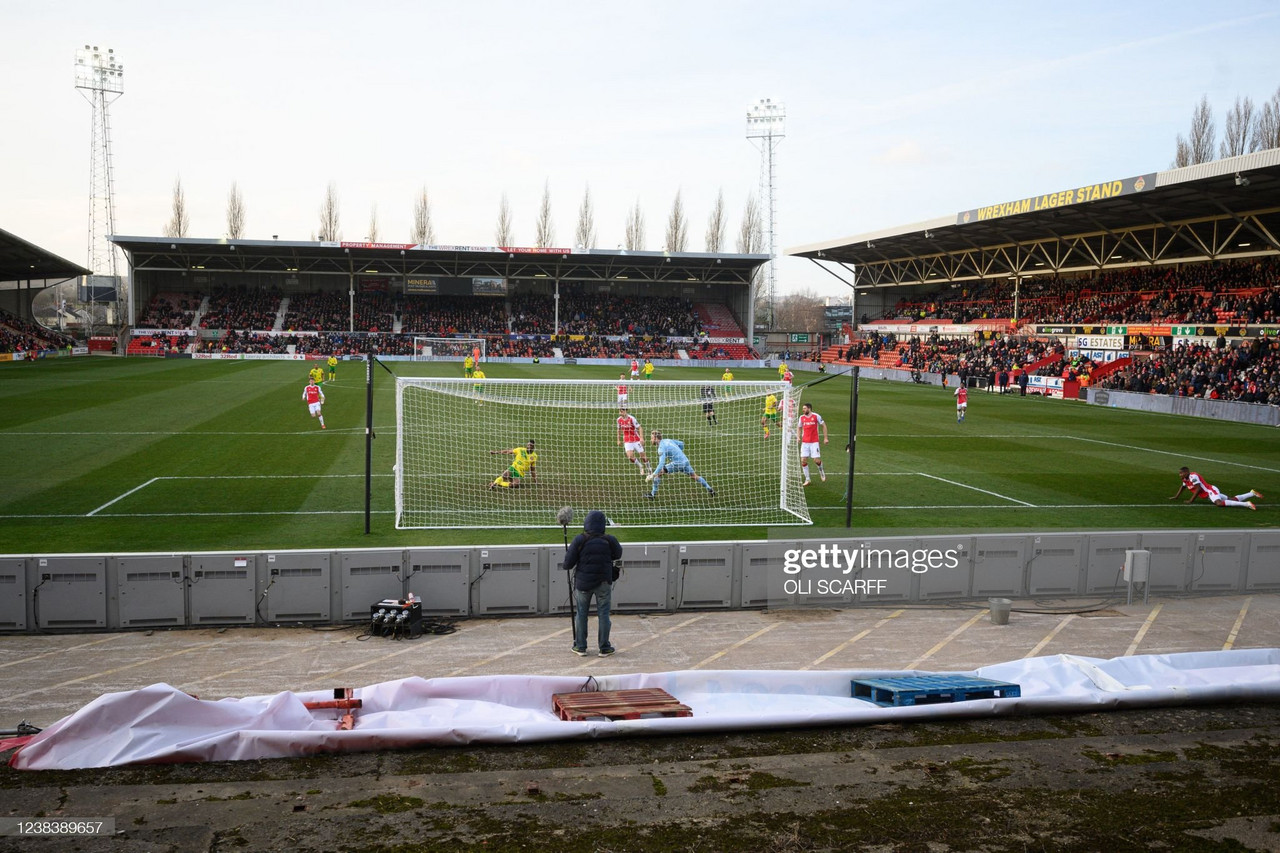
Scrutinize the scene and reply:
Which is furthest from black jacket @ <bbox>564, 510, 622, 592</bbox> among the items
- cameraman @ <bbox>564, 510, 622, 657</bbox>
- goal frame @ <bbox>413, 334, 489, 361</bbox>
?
goal frame @ <bbox>413, 334, 489, 361</bbox>

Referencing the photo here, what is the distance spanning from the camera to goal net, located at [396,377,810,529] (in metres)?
17.1

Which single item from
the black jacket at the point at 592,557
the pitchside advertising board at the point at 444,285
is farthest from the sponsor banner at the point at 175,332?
the black jacket at the point at 592,557

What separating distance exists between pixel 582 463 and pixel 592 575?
12174 millimetres

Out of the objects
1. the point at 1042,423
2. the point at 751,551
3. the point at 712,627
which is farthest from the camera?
the point at 1042,423

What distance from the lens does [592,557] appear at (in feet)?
33.3

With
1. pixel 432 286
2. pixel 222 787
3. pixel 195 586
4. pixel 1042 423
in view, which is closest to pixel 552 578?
pixel 195 586

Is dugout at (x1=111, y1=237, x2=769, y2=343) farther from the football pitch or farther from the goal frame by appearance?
the football pitch

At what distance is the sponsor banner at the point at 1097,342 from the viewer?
47.6 m

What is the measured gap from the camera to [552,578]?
464 inches

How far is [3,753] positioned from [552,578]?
6.25m

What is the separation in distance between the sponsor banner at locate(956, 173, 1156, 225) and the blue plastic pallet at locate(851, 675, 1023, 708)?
36971 mm

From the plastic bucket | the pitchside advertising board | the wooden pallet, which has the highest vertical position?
the pitchside advertising board

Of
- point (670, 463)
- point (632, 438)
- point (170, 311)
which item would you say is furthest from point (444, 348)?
point (670, 463)

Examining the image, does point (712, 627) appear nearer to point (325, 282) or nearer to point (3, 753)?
point (3, 753)
